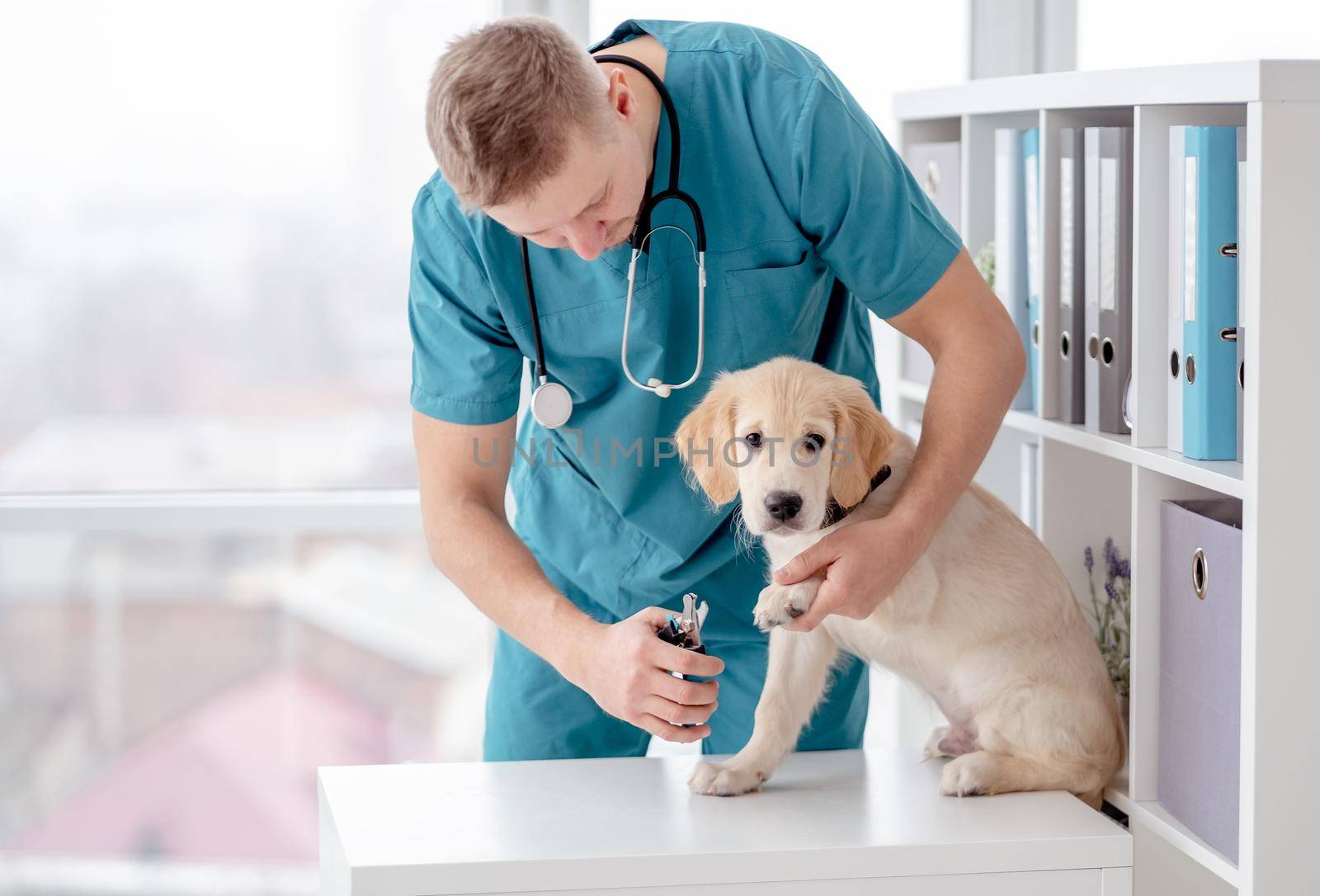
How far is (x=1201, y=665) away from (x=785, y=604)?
45 centimetres

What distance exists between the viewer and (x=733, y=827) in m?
1.31

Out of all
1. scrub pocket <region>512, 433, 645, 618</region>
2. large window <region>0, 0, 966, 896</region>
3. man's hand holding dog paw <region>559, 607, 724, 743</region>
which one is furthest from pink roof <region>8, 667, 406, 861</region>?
man's hand holding dog paw <region>559, 607, 724, 743</region>

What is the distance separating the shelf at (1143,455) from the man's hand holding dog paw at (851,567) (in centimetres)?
29

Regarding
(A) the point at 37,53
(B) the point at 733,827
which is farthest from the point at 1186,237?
(A) the point at 37,53

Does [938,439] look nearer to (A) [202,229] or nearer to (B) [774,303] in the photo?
(B) [774,303]

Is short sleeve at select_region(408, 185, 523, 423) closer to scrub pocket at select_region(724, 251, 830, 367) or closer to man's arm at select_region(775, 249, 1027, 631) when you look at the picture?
scrub pocket at select_region(724, 251, 830, 367)

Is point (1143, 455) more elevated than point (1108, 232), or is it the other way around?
point (1108, 232)

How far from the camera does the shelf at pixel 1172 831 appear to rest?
4.42 feet

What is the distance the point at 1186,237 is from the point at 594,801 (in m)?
0.85

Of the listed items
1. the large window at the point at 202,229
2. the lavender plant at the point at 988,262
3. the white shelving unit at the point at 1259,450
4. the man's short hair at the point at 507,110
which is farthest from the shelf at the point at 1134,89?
the large window at the point at 202,229

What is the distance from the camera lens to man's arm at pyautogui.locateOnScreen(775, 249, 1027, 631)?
131cm

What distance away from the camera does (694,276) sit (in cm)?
153

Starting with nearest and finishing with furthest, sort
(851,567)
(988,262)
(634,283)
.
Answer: (851,567) < (634,283) < (988,262)

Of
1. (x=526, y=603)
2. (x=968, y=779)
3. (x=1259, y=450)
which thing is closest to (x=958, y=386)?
(x=1259, y=450)
